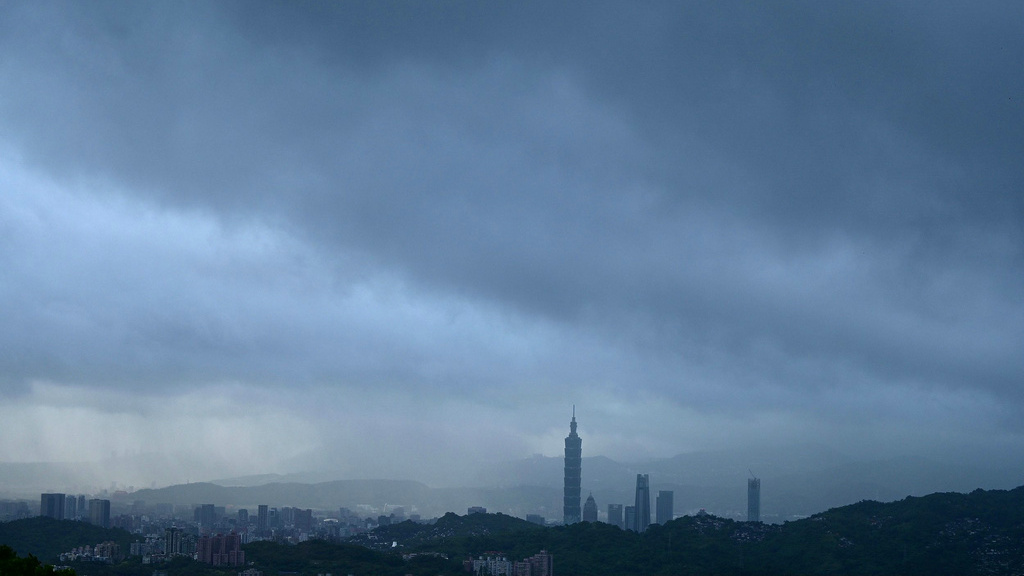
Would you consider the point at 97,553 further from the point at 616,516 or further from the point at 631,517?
the point at 616,516

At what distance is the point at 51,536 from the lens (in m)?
110

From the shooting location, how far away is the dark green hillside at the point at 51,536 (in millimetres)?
106575

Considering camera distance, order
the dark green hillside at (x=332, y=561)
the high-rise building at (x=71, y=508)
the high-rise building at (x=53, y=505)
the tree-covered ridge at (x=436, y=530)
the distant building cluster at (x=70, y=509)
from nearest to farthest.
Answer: the dark green hillside at (x=332, y=561) → the tree-covered ridge at (x=436, y=530) → the distant building cluster at (x=70, y=509) → the high-rise building at (x=53, y=505) → the high-rise building at (x=71, y=508)

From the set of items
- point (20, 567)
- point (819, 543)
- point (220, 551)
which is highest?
point (20, 567)

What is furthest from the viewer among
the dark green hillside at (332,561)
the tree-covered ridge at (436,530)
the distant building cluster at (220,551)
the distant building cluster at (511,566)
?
the tree-covered ridge at (436,530)

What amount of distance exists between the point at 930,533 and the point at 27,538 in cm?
9483

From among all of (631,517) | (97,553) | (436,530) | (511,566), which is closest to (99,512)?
(436,530)

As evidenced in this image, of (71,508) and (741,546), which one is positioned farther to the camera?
(71,508)

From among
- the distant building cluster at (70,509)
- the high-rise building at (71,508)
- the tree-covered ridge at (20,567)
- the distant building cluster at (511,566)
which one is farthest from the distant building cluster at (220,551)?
the high-rise building at (71,508)

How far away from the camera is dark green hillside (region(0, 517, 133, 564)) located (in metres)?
107

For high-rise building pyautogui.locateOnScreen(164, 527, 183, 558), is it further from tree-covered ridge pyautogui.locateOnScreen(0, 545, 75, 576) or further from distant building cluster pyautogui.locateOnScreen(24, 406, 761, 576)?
tree-covered ridge pyautogui.locateOnScreen(0, 545, 75, 576)

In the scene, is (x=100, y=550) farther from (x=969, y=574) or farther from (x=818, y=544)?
(x=969, y=574)

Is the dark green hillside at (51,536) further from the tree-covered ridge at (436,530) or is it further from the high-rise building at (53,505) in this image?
the high-rise building at (53,505)

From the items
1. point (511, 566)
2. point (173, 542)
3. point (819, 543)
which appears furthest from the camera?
point (819, 543)
